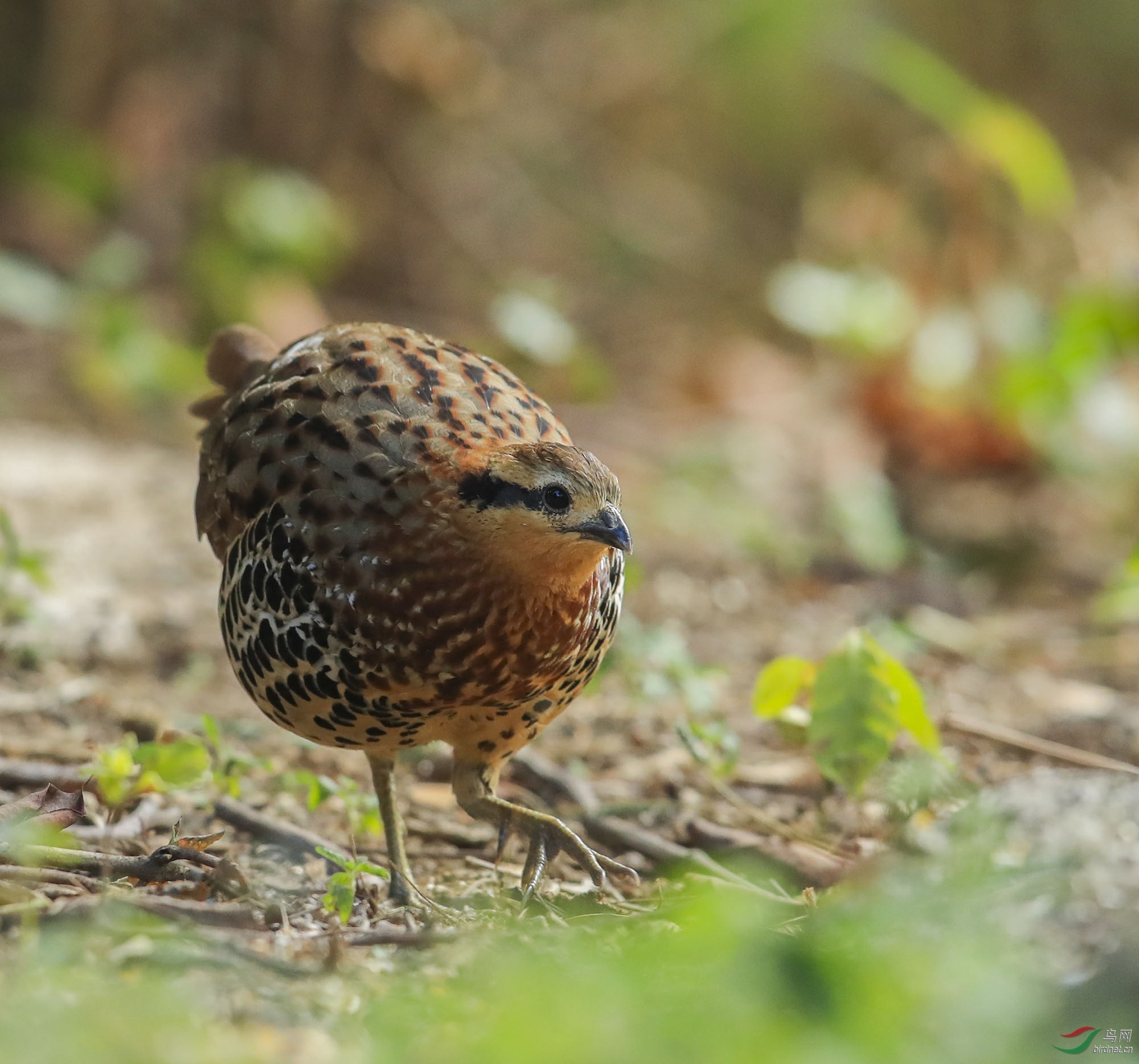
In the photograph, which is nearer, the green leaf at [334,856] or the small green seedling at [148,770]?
the green leaf at [334,856]

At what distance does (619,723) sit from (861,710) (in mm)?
1347

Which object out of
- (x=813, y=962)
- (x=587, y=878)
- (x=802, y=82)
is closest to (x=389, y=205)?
(x=802, y=82)

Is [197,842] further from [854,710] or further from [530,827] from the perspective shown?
[854,710]

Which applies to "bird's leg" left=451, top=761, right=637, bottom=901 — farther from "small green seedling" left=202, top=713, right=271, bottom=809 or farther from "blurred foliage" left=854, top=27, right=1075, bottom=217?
"blurred foliage" left=854, top=27, right=1075, bottom=217

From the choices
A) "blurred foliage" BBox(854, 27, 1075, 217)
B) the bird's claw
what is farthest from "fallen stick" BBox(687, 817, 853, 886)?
"blurred foliage" BBox(854, 27, 1075, 217)

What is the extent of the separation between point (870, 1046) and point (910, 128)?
983 centimetres

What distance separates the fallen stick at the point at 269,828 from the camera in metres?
3.64

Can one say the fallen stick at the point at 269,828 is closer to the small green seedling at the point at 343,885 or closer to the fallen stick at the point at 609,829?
the small green seedling at the point at 343,885

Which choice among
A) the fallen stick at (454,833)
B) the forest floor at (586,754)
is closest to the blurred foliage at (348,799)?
the forest floor at (586,754)

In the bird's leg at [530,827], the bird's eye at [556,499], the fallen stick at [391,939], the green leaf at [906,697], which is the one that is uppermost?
the bird's eye at [556,499]

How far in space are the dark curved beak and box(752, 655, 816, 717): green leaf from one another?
0.91 m

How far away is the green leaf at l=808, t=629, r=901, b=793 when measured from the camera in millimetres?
3717

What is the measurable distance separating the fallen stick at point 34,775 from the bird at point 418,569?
1.82ft

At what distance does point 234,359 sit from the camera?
14.1 ft
